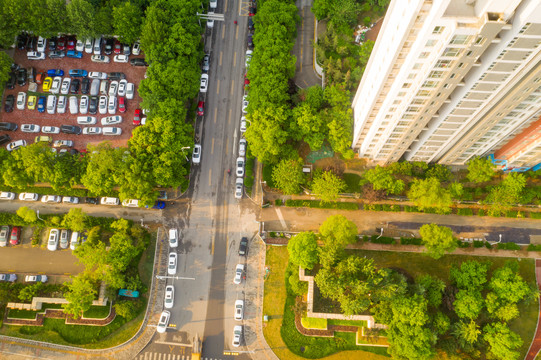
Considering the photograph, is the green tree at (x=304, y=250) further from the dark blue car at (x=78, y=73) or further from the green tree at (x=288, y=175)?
the dark blue car at (x=78, y=73)

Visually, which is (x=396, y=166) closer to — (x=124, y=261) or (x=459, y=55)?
(x=459, y=55)

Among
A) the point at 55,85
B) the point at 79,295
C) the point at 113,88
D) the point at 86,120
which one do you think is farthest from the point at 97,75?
the point at 79,295

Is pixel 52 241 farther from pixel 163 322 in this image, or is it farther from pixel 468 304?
pixel 468 304

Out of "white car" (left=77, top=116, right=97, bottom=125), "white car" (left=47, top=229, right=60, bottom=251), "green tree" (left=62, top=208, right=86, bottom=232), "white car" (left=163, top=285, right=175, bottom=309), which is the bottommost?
"white car" (left=163, top=285, right=175, bottom=309)

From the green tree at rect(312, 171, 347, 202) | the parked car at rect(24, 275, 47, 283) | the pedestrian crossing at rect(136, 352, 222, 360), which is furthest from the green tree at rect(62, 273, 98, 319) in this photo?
the green tree at rect(312, 171, 347, 202)

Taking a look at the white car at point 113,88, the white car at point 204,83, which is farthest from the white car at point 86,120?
the white car at point 204,83

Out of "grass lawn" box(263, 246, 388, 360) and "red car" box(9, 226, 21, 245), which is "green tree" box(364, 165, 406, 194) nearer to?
"grass lawn" box(263, 246, 388, 360)

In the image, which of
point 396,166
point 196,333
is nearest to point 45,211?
point 196,333

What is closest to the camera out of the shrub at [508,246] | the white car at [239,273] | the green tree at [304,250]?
the green tree at [304,250]
